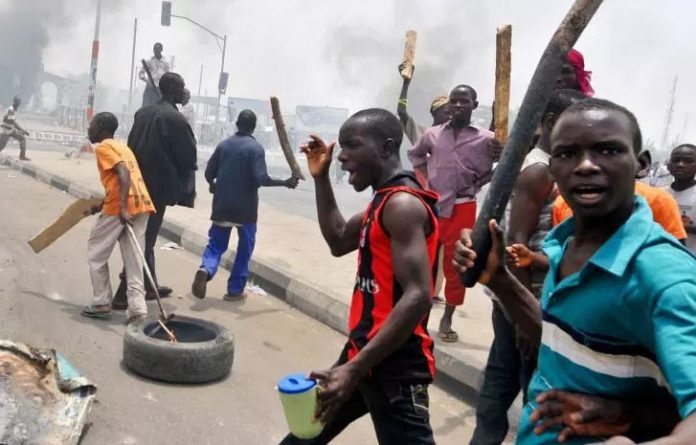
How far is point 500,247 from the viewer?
178 centimetres

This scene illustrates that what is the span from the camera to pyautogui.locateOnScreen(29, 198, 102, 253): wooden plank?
5.59 meters

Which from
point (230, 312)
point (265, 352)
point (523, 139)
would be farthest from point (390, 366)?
point (230, 312)

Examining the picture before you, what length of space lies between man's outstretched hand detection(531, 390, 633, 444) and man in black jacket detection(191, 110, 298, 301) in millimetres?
4941

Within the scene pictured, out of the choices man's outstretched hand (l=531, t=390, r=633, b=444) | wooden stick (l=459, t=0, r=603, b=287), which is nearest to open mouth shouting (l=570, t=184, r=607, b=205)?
wooden stick (l=459, t=0, r=603, b=287)

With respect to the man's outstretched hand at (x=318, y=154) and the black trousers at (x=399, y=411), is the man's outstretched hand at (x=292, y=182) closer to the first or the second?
the man's outstretched hand at (x=318, y=154)

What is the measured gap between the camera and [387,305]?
2408 mm

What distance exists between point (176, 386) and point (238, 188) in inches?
96.2

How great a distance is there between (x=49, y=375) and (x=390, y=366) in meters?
1.90

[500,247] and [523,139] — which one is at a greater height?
[523,139]

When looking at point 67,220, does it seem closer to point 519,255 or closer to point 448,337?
point 448,337

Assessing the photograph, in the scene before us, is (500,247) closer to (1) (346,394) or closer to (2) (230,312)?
(1) (346,394)

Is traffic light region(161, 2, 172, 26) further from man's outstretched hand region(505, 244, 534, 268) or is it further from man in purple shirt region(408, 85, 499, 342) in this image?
man's outstretched hand region(505, 244, 534, 268)

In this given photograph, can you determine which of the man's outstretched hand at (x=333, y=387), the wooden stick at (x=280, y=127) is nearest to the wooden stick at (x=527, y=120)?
the man's outstretched hand at (x=333, y=387)

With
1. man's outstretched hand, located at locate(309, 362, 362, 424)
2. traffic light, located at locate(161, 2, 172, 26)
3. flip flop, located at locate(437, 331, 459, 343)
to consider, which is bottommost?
flip flop, located at locate(437, 331, 459, 343)
